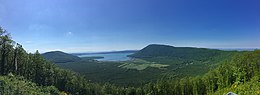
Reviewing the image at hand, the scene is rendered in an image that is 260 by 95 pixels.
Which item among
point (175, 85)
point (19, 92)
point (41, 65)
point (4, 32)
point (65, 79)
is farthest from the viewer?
point (175, 85)

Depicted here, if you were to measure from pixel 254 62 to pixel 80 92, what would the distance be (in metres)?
73.8

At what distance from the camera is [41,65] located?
71562mm

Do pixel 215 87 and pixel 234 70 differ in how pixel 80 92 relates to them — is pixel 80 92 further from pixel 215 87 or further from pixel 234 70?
pixel 234 70

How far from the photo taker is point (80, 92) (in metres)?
89.1

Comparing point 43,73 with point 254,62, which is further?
point 254,62

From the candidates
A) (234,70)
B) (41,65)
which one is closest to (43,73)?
(41,65)

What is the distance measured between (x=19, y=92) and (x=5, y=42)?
20.9 metres

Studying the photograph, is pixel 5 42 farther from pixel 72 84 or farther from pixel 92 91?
pixel 92 91

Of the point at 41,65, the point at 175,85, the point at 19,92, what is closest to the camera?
the point at 19,92

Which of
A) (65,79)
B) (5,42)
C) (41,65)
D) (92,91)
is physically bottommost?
(92,91)

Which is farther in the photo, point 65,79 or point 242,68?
point 242,68

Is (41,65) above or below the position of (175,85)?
above

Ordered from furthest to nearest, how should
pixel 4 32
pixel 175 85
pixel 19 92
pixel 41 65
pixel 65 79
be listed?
pixel 175 85 < pixel 65 79 < pixel 41 65 < pixel 4 32 < pixel 19 92

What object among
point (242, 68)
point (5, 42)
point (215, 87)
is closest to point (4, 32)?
point (5, 42)
